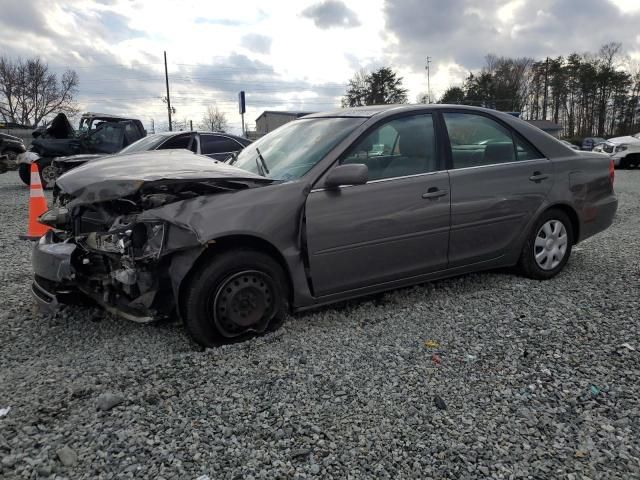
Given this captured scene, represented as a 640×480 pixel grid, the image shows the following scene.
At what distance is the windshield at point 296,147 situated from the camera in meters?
3.41

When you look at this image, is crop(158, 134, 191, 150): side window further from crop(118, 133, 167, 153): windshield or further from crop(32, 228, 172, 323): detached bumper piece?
crop(32, 228, 172, 323): detached bumper piece

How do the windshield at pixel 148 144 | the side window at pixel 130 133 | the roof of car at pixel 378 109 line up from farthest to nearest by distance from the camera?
1. the side window at pixel 130 133
2. the windshield at pixel 148 144
3. the roof of car at pixel 378 109

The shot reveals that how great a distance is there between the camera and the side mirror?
3.18 m

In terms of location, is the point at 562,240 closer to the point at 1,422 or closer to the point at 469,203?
the point at 469,203

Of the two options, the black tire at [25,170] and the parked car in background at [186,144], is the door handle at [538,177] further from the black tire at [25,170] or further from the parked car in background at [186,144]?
the black tire at [25,170]

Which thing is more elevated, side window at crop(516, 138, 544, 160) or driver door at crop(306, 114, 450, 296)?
side window at crop(516, 138, 544, 160)

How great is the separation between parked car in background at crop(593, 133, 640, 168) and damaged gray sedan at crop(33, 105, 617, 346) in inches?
666

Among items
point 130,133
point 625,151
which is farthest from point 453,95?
point 130,133

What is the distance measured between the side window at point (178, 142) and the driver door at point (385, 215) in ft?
20.7

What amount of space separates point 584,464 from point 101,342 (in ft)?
9.29

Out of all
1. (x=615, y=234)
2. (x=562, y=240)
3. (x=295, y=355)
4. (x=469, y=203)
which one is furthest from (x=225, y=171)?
(x=615, y=234)

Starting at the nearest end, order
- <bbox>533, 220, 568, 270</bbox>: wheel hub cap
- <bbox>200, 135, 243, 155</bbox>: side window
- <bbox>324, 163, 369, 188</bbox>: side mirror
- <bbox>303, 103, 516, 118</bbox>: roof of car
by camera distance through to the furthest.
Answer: <bbox>324, 163, 369, 188</bbox>: side mirror, <bbox>303, 103, 516, 118</bbox>: roof of car, <bbox>533, 220, 568, 270</bbox>: wheel hub cap, <bbox>200, 135, 243, 155</bbox>: side window

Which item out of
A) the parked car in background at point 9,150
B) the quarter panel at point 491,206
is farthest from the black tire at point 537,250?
the parked car in background at point 9,150

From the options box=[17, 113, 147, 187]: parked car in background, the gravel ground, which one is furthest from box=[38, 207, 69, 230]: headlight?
box=[17, 113, 147, 187]: parked car in background
